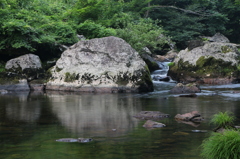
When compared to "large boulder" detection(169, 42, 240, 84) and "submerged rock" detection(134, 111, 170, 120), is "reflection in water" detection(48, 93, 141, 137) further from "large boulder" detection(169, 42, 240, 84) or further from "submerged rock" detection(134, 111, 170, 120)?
"large boulder" detection(169, 42, 240, 84)

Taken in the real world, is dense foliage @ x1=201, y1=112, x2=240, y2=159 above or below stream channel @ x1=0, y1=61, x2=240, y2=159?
above

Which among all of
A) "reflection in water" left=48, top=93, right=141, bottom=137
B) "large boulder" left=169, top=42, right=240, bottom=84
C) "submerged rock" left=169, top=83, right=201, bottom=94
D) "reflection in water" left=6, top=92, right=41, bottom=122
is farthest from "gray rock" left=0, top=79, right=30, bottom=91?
"large boulder" left=169, top=42, right=240, bottom=84

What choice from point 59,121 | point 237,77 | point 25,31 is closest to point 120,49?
point 25,31

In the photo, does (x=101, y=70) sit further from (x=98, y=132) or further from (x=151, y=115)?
(x=98, y=132)

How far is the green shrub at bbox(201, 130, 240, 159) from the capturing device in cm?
461

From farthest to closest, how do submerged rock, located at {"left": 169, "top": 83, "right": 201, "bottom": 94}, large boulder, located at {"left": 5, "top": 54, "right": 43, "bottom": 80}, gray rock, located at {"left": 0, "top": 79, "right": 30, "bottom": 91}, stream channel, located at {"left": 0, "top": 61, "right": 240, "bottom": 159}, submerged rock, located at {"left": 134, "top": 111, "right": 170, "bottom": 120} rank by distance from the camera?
large boulder, located at {"left": 5, "top": 54, "right": 43, "bottom": 80} < gray rock, located at {"left": 0, "top": 79, "right": 30, "bottom": 91} < submerged rock, located at {"left": 169, "top": 83, "right": 201, "bottom": 94} < submerged rock, located at {"left": 134, "top": 111, "right": 170, "bottom": 120} < stream channel, located at {"left": 0, "top": 61, "right": 240, "bottom": 159}

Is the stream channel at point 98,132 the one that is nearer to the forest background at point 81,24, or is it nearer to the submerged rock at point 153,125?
the submerged rock at point 153,125

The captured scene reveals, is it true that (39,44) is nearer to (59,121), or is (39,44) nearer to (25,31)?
(25,31)

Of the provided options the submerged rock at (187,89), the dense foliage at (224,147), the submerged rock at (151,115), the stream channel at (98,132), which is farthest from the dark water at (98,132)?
the submerged rock at (187,89)

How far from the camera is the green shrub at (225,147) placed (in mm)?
4605

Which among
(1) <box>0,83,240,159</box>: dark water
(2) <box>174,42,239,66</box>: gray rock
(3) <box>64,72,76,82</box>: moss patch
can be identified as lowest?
(1) <box>0,83,240,159</box>: dark water

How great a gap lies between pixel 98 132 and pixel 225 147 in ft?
10.6

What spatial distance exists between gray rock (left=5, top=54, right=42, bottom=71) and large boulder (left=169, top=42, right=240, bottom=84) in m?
9.21

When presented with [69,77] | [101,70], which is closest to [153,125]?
[101,70]
